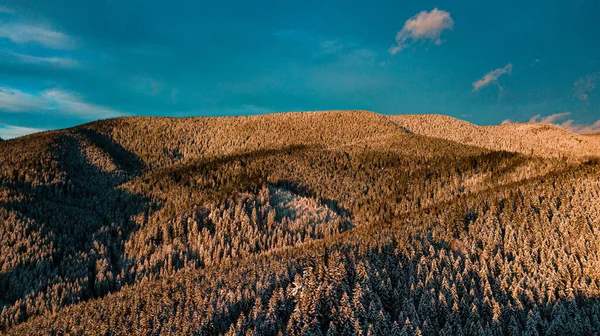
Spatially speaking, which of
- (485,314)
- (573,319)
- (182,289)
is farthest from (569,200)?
(182,289)

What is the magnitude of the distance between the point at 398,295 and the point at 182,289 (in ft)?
241

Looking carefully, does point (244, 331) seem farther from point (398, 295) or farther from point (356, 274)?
point (398, 295)

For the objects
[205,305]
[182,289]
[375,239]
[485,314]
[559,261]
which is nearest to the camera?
[205,305]

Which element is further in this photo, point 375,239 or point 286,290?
point 375,239

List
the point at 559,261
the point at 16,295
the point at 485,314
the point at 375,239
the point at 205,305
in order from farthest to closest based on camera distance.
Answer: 1. the point at 16,295
2. the point at 375,239
3. the point at 559,261
4. the point at 485,314
5. the point at 205,305

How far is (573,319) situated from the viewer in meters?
116

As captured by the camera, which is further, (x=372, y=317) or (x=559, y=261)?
(x=559, y=261)

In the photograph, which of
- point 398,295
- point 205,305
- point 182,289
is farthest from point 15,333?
point 398,295

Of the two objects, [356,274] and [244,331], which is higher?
[356,274]

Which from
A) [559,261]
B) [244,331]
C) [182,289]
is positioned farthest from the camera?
[559,261]

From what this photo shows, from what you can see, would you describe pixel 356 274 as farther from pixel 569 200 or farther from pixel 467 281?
pixel 569 200

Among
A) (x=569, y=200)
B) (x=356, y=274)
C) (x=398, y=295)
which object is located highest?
(x=569, y=200)

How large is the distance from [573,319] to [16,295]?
223827 mm

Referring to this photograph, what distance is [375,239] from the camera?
15238 centimetres
